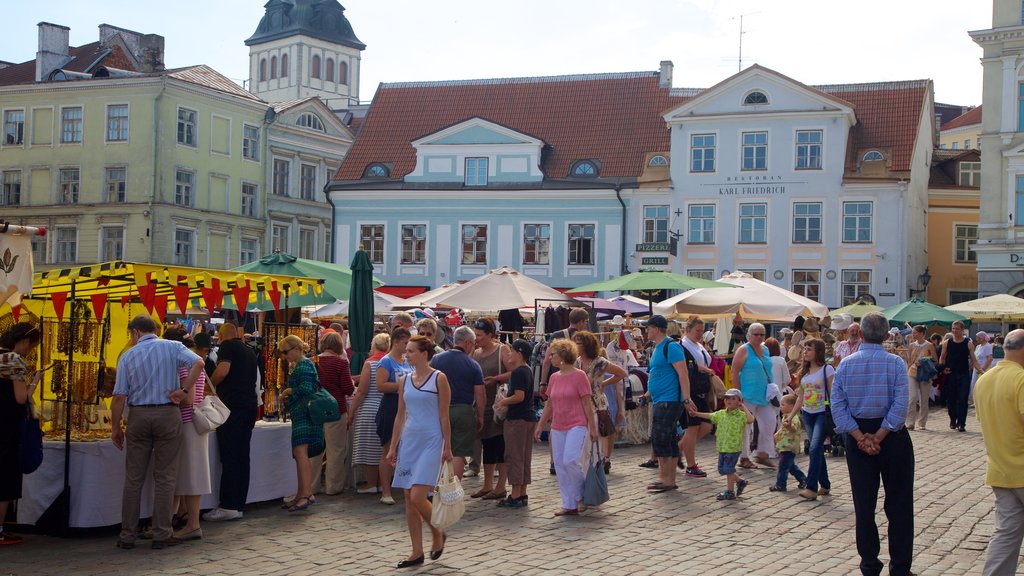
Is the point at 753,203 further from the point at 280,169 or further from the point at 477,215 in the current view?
the point at 280,169

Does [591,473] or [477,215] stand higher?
[477,215]

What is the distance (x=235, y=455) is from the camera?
10141 millimetres

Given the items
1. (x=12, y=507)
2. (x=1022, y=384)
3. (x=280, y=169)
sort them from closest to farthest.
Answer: (x=1022, y=384) < (x=12, y=507) < (x=280, y=169)

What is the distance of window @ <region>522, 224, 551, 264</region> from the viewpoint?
41.7 meters

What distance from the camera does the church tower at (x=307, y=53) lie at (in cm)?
9156

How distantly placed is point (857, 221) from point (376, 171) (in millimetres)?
17285

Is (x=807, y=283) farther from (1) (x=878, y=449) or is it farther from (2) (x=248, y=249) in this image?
(1) (x=878, y=449)

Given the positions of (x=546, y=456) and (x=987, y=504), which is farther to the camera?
(x=546, y=456)

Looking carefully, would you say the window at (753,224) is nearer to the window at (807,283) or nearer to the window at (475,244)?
the window at (807,283)

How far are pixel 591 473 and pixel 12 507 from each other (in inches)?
189

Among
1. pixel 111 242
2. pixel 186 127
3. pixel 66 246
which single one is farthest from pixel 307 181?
pixel 66 246

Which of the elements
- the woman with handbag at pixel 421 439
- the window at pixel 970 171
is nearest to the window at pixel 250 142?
the window at pixel 970 171

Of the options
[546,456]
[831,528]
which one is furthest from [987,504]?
[546,456]

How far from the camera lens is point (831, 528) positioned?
32.8 ft
